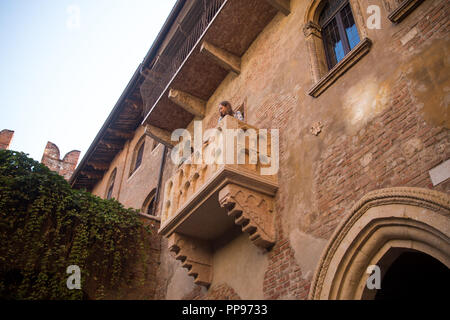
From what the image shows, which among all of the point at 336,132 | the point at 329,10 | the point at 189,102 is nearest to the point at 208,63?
the point at 189,102

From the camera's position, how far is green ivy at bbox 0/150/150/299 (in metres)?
7.02

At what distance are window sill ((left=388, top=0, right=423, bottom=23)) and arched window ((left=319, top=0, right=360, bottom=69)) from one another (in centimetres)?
101

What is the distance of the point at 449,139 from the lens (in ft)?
12.4

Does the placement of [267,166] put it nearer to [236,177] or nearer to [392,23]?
[236,177]

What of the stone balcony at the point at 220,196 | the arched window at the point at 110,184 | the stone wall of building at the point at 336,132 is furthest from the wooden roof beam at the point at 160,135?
the arched window at the point at 110,184

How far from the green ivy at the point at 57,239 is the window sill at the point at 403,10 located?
657 centimetres

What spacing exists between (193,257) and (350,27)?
467 cm

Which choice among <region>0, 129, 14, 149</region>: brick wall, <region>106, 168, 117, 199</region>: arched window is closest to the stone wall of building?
<region>106, 168, 117, 199</region>: arched window

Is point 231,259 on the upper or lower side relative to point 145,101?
lower

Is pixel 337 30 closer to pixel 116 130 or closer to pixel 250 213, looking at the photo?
pixel 250 213

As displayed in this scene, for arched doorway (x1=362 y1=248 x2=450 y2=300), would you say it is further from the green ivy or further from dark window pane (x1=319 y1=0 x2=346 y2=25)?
the green ivy

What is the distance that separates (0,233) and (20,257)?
0.55 metres

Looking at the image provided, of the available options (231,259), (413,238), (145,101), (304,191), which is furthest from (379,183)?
(145,101)

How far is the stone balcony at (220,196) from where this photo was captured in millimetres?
5816
